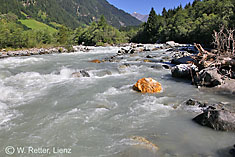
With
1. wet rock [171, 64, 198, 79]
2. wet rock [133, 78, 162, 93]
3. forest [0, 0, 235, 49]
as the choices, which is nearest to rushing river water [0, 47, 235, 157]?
wet rock [133, 78, 162, 93]

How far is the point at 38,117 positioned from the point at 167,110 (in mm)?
5091

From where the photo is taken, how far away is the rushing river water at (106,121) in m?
4.23

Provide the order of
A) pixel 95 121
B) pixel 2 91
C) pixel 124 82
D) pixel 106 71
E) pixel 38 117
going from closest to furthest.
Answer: pixel 95 121 → pixel 38 117 → pixel 2 91 → pixel 124 82 → pixel 106 71

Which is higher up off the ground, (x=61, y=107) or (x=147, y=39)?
(x=147, y=39)

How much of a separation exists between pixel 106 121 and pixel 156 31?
79.1 meters

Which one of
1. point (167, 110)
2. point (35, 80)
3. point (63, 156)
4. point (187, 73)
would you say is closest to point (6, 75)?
point (35, 80)

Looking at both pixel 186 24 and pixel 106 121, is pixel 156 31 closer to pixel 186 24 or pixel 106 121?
pixel 186 24

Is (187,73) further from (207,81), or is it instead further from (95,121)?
(95,121)

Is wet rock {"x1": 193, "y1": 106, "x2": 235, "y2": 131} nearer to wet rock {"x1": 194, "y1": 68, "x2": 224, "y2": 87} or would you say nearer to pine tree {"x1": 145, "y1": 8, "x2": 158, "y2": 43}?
wet rock {"x1": 194, "y1": 68, "x2": 224, "y2": 87}

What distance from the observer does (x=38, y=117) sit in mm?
6211

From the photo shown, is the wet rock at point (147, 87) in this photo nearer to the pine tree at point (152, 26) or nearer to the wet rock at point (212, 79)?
the wet rock at point (212, 79)

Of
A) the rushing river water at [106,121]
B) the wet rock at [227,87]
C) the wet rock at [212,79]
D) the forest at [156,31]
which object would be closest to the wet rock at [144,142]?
the rushing river water at [106,121]

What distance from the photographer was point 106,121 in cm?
575

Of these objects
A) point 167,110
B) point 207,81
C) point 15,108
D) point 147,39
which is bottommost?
point 15,108
